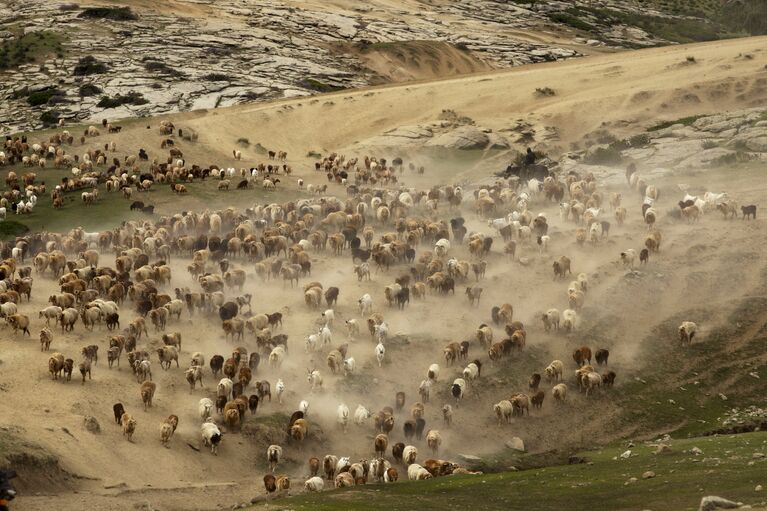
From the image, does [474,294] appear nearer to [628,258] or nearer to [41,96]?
[628,258]

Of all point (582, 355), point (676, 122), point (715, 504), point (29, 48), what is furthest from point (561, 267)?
point (29, 48)

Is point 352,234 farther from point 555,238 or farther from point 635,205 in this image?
point 635,205

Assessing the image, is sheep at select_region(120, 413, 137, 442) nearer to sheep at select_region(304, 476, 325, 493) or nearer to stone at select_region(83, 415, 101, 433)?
stone at select_region(83, 415, 101, 433)

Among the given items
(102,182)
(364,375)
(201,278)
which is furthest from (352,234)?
(102,182)

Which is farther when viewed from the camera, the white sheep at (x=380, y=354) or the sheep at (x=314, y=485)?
the white sheep at (x=380, y=354)

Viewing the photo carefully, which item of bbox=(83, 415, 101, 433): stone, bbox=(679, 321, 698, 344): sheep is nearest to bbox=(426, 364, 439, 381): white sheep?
bbox=(679, 321, 698, 344): sheep

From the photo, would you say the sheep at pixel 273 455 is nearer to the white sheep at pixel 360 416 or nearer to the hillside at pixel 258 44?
the white sheep at pixel 360 416

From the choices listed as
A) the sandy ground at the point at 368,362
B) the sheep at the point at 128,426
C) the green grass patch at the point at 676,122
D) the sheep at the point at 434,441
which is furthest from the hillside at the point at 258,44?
the sheep at the point at 434,441
